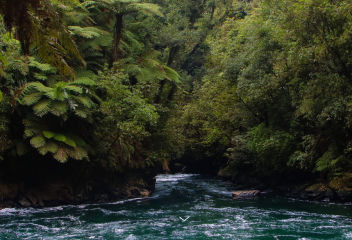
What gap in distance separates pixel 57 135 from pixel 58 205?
282 cm

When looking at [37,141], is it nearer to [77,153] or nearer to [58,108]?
[58,108]

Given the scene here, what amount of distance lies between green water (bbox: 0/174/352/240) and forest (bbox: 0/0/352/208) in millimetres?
1449

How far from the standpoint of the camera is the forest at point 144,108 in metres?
11.0

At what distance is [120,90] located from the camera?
13297mm

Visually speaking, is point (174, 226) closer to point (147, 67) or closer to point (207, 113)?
point (147, 67)

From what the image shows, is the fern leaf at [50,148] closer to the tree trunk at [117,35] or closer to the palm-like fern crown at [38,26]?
the tree trunk at [117,35]

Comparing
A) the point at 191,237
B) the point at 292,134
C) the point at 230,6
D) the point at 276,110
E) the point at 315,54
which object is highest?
the point at 230,6

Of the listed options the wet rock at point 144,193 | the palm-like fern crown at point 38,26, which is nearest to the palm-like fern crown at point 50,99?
the wet rock at point 144,193

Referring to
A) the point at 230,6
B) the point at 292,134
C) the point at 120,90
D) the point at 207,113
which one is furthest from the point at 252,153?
the point at 230,6

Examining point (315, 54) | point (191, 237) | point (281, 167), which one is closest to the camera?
point (191, 237)

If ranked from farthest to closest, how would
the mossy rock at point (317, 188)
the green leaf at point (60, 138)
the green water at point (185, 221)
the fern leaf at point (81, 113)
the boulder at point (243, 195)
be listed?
1. the boulder at point (243, 195)
2. the mossy rock at point (317, 188)
3. the fern leaf at point (81, 113)
4. the green leaf at point (60, 138)
5. the green water at point (185, 221)

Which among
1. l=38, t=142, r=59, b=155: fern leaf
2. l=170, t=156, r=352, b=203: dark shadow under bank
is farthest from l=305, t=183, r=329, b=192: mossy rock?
l=38, t=142, r=59, b=155: fern leaf

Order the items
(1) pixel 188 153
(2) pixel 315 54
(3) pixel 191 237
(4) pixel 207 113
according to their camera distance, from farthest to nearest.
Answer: (1) pixel 188 153 → (4) pixel 207 113 → (2) pixel 315 54 → (3) pixel 191 237

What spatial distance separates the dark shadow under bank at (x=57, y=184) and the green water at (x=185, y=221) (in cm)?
67
